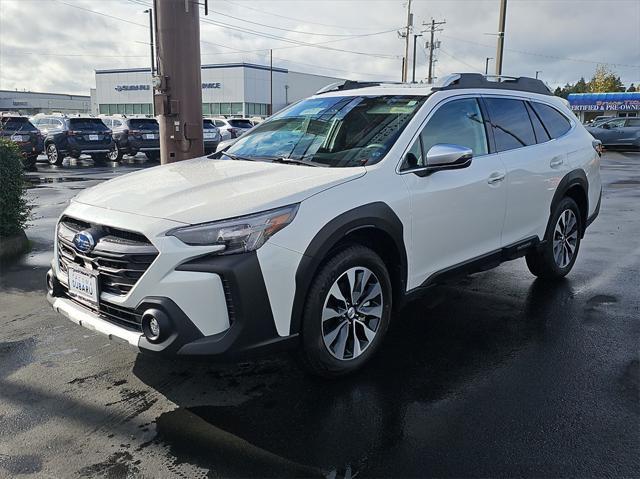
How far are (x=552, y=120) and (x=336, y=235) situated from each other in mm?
3341

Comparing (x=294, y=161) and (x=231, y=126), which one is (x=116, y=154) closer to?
(x=231, y=126)

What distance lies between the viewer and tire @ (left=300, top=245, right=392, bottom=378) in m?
3.29

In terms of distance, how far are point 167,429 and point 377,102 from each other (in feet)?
9.04

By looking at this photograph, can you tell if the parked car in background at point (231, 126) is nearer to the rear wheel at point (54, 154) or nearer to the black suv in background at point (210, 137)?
the black suv in background at point (210, 137)

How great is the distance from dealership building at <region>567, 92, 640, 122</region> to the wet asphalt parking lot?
60645 millimetres

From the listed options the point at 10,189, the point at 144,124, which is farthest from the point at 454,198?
the point at 144,124

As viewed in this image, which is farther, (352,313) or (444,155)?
(444,155)

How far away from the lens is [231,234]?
297 cm

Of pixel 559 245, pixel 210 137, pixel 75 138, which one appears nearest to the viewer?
pixel 559 245

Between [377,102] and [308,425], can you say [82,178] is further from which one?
[308,425]

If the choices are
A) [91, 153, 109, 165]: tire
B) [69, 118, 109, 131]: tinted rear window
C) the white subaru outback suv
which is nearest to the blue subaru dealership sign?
[91, 153, 109, 165]: tire


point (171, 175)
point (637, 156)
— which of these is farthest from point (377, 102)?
point (637, 156)

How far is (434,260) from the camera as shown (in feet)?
13.4

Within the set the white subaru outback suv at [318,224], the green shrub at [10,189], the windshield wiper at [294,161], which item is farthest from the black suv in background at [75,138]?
the windshield wiper at [294,161]
